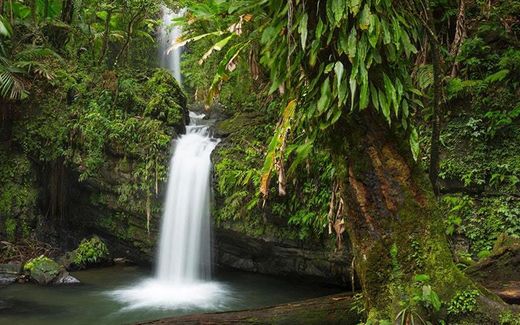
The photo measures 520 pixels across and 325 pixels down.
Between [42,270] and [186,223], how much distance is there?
9.03ft

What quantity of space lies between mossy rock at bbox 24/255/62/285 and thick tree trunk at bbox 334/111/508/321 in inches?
269

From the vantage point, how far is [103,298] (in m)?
7.42

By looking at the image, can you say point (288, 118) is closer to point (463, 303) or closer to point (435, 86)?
point (435, 86)

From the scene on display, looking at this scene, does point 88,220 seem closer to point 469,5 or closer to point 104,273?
point 104,273

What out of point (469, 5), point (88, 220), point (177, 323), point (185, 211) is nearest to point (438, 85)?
point (177, 323)

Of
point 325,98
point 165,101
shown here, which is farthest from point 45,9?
point 325,98

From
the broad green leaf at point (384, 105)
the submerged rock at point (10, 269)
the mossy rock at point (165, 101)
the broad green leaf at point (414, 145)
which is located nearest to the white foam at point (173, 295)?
the submerged rock at point (10, 269)

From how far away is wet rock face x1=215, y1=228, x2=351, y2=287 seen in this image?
23.5 feet

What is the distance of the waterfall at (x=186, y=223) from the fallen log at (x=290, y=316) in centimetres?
460

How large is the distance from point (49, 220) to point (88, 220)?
90 centimetres

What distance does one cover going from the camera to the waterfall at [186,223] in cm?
866

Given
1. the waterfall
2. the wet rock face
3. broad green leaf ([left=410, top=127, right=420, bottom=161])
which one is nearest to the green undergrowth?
the wet rock face

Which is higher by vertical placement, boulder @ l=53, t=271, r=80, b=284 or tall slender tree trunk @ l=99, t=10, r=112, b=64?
tall slender tree trunk @ l=99, t=10, r=112, b=64

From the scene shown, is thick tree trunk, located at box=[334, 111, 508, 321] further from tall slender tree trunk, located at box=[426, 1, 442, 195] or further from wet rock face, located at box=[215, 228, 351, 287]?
wet rock face, located at box=[215, 228, 351, 287]
